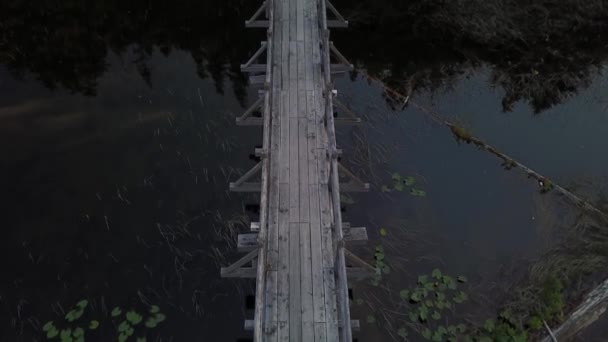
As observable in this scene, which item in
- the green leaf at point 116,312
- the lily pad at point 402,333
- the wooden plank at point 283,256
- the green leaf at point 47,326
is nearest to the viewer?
the wooden plank at point 283,256

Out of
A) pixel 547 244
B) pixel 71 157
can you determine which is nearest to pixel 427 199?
pixel 547 244

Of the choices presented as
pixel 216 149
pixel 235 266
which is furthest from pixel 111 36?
pixel 235 266

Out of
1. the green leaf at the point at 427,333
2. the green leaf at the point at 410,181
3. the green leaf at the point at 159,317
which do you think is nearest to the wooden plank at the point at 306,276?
the green leaf at the point at 427,333

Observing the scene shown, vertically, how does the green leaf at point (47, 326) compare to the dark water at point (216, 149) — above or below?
below

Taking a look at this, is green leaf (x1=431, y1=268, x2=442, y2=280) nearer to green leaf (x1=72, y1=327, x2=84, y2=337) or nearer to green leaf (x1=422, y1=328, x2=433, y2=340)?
green leaf (x1=422, y1=328, x2=433, y2=340)

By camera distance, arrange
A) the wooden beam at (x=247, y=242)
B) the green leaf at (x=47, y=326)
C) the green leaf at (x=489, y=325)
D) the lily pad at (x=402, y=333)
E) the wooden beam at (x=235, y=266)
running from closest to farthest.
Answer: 1. the wooden beam at (x=235, y=266)
2. the green leaf at (x=47, y=326)
3. the wooden beam at (x=247, y=242)
4. the lily pad at (x=402, y=333)
5. the green leaf at (x=489, y=325)

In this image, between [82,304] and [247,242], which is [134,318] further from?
[247,242]

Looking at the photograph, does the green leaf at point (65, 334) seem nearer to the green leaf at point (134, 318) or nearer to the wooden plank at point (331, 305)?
the green leaf at point (134, 318)
